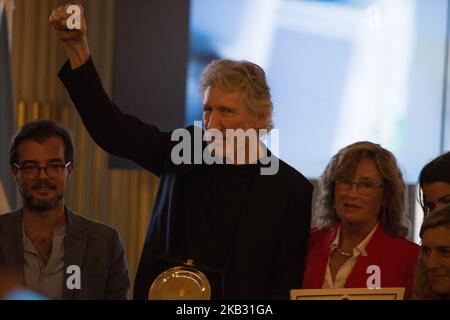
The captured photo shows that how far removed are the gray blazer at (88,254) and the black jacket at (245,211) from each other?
3.8 inches

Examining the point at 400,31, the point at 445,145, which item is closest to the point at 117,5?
the point at 400,31

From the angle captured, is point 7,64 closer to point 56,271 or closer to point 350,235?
point 56,271

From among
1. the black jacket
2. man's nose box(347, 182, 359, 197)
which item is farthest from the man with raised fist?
man's nose box(347, 182, 359, 197)

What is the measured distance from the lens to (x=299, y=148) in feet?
15.1

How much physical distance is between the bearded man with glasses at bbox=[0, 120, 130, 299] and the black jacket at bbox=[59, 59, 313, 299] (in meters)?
0.12

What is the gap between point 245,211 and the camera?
2.28 m

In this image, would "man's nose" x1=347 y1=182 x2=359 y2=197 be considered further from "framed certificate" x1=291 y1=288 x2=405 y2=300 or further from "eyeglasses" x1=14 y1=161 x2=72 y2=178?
"eyeglasses" x1=14 y1=161 x2=72 y2=178

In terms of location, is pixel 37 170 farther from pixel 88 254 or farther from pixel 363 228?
pixel 363 228

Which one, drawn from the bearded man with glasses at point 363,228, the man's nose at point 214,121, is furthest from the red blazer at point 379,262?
the man's nose at point 214,121

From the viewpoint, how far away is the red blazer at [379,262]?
7.52 feet

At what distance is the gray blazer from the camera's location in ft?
7.54

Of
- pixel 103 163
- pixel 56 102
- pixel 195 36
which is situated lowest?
pixel 103 163

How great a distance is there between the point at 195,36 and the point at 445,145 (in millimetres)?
1499

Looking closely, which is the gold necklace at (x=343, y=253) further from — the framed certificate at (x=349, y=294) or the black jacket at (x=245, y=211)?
the framed certificate at (x=349, y=294)
